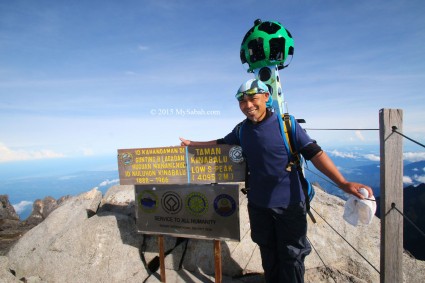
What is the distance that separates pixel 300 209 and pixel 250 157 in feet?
4.19

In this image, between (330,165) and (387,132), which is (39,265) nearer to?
(330,165)

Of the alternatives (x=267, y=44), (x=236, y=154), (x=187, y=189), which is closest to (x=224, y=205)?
(x=187, y=189)

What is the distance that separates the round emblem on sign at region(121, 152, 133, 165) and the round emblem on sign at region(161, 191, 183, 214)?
1.27m

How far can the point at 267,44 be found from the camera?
5863 millimetres

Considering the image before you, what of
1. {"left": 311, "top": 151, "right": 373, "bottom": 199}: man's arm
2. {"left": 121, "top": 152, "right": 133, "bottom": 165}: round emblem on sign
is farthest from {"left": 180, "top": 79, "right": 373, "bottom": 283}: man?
{"left": 121, "top": 152, "right": 133, "bottom": 165}: round emblem on sign

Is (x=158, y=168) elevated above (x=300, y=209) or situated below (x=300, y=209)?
above

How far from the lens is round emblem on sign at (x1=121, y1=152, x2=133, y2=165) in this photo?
629 cm

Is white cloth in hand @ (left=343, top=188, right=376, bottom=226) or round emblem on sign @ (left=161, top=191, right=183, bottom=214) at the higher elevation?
A: white cloth in hand @ (left=343, top=188, right=376, bottom=226)

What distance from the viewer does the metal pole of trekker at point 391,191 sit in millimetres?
3238

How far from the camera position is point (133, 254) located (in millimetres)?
6629

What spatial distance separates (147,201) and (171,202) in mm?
729

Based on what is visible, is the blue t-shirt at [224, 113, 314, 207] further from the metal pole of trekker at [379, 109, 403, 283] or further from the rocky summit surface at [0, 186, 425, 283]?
the rocky summit surface at [0, 186, 425, 283]

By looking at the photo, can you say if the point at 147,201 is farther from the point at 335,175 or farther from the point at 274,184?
the point at 335,175

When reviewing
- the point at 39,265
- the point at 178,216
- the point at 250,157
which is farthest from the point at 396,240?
the point at 39,265
